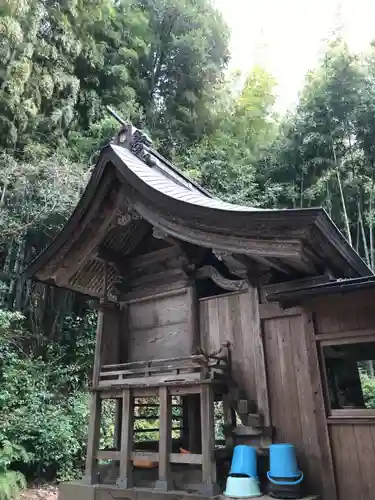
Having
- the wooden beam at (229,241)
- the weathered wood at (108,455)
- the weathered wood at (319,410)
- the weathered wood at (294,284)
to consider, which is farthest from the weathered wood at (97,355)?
the weathered wood at (319,410)

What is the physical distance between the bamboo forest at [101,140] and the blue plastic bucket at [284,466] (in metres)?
3.13

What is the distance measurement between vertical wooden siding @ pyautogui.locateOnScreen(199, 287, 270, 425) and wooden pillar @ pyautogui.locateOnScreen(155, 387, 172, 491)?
83 cm

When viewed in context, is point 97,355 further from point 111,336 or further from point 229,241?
point 229,241

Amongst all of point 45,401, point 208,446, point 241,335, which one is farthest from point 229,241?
point 45,401

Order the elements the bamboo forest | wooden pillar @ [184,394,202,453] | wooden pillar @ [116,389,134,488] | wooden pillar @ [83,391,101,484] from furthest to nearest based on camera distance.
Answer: the bamboo forest < wooden pillar @ [184,394,202,453] < wooden pillar @ [83,391,101,484] < wooden pillar @ [116,389,134,488]

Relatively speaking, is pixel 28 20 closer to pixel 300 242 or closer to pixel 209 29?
pixel 209 29

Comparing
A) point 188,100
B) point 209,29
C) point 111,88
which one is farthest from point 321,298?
point 209,29

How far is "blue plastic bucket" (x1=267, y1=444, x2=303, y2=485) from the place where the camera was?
3.61m

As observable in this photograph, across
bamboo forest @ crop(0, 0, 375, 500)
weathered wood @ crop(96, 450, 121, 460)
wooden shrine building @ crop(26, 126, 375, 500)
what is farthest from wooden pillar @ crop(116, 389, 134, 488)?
bamboo forest @ crop(0, 0, 375, 500)

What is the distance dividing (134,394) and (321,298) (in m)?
2.36

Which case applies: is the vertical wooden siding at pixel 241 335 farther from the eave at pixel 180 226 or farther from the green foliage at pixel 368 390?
the green foliage at pixel 368 390

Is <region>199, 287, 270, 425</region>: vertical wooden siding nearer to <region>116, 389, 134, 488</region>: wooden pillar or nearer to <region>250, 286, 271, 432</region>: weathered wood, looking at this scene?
<region>250, 286, 271, 432</region>: weathered wood

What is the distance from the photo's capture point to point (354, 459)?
365 cm

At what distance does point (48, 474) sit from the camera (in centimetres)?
818
